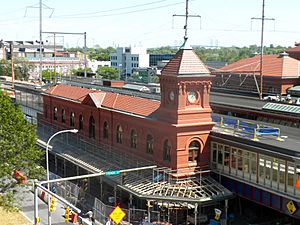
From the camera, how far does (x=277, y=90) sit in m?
64.3

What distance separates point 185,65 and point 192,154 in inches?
251

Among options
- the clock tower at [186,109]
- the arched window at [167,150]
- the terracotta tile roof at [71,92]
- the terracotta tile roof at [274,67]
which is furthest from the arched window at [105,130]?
the terracotta tile roof at [274,67]

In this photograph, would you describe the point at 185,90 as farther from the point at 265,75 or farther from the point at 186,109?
the point at 265,75

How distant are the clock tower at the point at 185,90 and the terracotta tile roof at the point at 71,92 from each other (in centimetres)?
1614

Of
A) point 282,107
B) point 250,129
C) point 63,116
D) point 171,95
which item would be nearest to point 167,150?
point 171,95

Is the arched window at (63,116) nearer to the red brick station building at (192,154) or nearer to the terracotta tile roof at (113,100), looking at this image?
the terracotta tile roof at (113,100)

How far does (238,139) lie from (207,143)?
132 inches

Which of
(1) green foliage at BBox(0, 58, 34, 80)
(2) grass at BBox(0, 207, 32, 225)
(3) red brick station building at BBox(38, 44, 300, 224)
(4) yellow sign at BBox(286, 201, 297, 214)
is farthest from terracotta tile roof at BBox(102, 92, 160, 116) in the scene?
(1) green foliage at BBox(0, 58, 34, 80)

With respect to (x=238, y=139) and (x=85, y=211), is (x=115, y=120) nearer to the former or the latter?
(x=85, y=211)

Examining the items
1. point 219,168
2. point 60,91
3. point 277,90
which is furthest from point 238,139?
point 277,90

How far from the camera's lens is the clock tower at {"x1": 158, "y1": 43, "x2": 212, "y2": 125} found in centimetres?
3450

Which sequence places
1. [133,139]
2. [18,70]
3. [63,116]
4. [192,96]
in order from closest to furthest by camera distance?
1. [192,96]
2. [133,139]
3. [63,116]
4. [18,70]

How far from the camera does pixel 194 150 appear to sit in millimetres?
35281

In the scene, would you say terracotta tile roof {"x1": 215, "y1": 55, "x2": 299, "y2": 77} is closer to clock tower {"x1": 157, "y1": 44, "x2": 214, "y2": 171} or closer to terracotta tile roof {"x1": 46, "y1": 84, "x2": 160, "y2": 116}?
terracotta tile roof {"x1": 46, "y1": 84, "x2": 160, "y2": 116}
